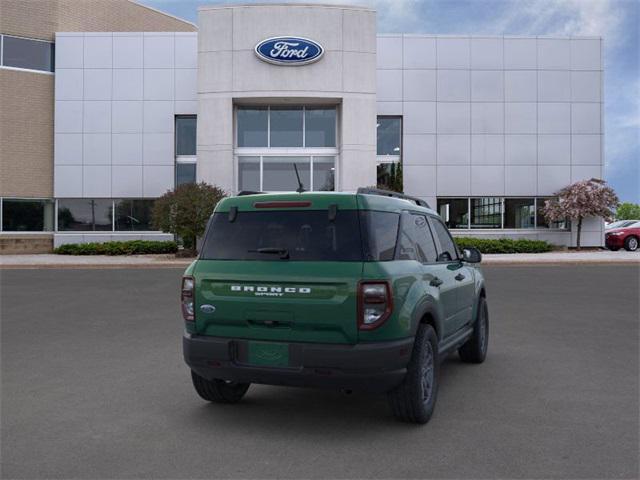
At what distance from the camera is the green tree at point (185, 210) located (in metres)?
22.2

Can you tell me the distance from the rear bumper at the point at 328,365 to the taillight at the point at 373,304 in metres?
0.16

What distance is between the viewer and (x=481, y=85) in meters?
28.4

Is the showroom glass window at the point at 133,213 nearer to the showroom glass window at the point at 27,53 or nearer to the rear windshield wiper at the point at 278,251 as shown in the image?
the showroom glass window at the point at 27,53

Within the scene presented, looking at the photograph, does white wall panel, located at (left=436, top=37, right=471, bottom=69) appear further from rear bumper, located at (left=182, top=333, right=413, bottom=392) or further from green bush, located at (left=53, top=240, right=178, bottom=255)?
rear bumper, located at (left=182, top=333, right=413, bottom=392)

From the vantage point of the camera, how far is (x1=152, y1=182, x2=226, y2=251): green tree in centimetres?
2220

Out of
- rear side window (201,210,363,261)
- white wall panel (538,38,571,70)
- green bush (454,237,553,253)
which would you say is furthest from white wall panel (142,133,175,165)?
rear side window (201,210,363,261)

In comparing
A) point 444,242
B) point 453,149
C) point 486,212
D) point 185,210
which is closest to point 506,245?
point 486,212

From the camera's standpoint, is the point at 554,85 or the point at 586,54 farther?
the point at 586,54

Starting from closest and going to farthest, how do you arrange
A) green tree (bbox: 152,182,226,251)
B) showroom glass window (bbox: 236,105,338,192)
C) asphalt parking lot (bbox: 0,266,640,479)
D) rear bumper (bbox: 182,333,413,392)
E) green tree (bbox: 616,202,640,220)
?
1. asphalt parking lot (bbox: 0,266,640,479)
2. rear bumper (bbox: 182,333,413,392)
3. green tree (bbox: 152,182,226,251)
4. showroom glass window (bbox: 236,105,338,192)
5. green tree (bbox: 616,202,640,220)

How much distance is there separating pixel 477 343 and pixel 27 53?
94.0 ft

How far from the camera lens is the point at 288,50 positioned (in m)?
25.1

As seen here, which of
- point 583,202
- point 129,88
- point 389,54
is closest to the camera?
point 583,202

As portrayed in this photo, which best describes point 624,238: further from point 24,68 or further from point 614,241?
point 24,68

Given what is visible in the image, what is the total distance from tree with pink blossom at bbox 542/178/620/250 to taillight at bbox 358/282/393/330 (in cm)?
2505
